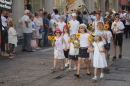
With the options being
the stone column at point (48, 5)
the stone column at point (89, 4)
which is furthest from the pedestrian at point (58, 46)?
the stone column at point (89, 4)

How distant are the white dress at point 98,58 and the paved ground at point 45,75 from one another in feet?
1.38

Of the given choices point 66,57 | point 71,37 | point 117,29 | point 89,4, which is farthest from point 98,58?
point 89,4

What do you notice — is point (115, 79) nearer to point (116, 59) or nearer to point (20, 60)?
point (116, 59)

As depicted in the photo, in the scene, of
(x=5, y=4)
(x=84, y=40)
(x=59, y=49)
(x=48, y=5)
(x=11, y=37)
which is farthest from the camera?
(x=48, y=5)

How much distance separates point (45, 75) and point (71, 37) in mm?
1672

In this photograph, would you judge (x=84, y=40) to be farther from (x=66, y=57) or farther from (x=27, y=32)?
(x=27, y=32)

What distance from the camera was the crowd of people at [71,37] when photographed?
892 cm

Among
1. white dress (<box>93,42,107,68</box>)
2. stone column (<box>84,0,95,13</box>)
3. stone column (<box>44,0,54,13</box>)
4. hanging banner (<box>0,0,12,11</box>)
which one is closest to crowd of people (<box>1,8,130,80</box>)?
white dress (<box>93,42,107,68</box>)

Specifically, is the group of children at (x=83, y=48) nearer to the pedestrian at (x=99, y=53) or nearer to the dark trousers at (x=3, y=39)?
the pedestrian at (x=99, y=53)

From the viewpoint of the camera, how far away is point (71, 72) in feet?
32.5

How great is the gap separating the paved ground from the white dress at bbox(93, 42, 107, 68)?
16.6 inches

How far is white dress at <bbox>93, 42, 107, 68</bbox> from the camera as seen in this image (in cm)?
866

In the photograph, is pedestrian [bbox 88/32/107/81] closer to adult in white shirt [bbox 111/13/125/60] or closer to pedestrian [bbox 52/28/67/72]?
→ pedestrian [bbox 52/28/67/72]

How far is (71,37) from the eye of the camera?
34.0 ft
